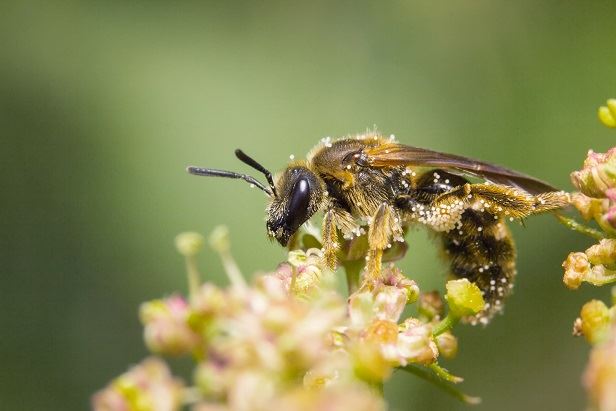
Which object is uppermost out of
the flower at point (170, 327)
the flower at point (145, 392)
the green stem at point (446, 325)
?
the green stem at point (446, 325)

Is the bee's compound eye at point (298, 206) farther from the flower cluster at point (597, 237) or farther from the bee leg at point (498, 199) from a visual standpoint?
the flower cluster at point (597, 237)

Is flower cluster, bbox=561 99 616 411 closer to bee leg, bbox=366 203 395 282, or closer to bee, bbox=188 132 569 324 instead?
bee, bbox=188 132 569 324

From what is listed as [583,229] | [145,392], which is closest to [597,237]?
[583,229]

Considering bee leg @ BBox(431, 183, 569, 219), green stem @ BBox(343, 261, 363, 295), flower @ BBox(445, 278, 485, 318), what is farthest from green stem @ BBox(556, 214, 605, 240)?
green stem @ BBox(343, 261, 363, 295)

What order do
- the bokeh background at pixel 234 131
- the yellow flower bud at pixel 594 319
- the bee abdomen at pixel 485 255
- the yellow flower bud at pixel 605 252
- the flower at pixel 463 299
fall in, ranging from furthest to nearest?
1. the bokeh background at pixel 234 131
2. the bee abdomen at pixel 485 255
3. the flower at pixel 463 299
4. the yellow flower bud at pixel 605 252
5. the yellow flower bud at pixel 594 319

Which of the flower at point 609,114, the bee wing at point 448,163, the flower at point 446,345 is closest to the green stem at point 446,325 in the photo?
the flower at point 446,345

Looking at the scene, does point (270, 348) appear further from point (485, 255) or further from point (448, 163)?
point (485, 255)
